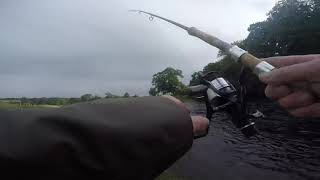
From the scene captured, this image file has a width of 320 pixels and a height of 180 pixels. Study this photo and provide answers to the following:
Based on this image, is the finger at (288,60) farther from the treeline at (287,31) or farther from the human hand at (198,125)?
the treeline at (287,31)

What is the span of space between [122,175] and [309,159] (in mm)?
18118

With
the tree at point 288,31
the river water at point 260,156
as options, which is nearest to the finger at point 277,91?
the river water at point 260,156

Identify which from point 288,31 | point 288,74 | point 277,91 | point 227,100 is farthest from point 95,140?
point 288,31

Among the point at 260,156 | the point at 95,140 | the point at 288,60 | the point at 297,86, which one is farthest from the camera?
the point at 260,156

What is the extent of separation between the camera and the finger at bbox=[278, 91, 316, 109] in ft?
7.84

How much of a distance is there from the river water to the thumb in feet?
37.0

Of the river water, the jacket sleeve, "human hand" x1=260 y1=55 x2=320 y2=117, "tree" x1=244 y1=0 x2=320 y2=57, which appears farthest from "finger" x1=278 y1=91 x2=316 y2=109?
"tree" x1=244 y1=0 x2=320 y2=57

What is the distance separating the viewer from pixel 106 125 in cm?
150

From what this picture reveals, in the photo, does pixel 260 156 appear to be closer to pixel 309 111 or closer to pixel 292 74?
pixel 309 111

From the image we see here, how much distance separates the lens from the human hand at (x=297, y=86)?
2.15m

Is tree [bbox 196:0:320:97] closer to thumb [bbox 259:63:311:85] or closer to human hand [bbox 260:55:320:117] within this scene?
human hand [bbox 260:55:320:117]

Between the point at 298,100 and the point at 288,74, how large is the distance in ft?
1.00

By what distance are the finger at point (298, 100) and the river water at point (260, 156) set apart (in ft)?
36.3

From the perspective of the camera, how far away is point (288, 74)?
220 centimetres
